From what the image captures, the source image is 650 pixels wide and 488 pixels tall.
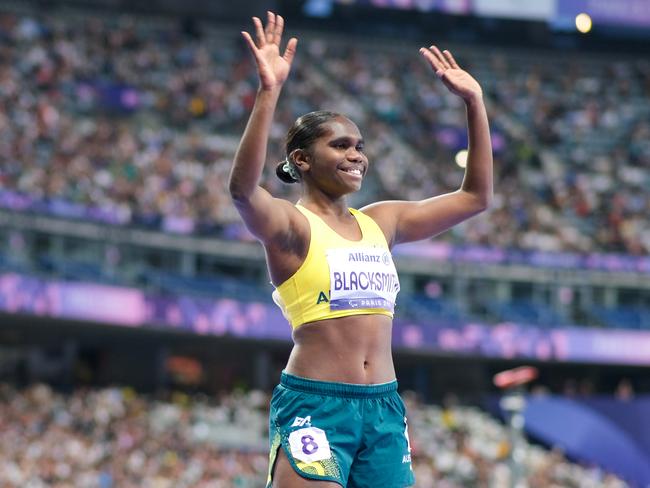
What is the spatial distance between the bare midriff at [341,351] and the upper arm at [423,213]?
65cm

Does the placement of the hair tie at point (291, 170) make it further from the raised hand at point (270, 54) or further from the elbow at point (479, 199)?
the elbow at point (479, 199)

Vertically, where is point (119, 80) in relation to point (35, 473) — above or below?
above

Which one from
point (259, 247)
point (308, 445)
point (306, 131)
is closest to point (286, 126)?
point (259, 247)

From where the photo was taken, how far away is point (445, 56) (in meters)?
6.47

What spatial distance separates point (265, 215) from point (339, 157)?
0.57 metres

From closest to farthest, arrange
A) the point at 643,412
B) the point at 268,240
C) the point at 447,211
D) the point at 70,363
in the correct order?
the point at 268,240
the point at 447,211
the point at 70,363
the point at 643,412

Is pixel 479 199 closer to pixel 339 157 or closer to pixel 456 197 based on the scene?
pixel 456 197

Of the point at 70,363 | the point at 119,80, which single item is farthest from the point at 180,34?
the point at 70,363

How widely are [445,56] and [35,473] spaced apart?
1665cm

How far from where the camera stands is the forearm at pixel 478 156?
6.30 metres

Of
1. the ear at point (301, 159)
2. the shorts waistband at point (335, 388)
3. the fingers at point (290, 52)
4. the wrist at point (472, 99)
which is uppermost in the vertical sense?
the fingers at point (290, 52)

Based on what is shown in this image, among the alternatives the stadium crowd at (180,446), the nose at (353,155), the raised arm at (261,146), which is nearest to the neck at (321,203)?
the nose at (353,155)

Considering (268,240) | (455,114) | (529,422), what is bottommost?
(529,422)

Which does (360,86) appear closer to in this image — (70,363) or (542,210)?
(542,210)
